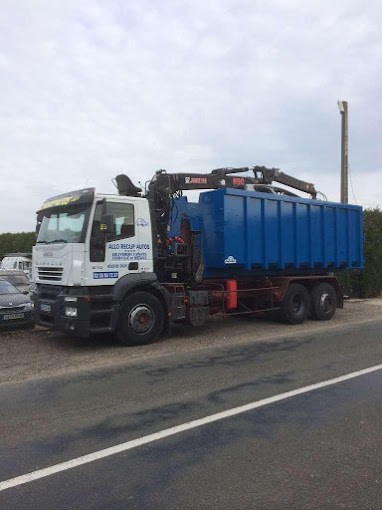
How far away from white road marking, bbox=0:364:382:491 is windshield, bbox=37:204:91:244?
15.1ft

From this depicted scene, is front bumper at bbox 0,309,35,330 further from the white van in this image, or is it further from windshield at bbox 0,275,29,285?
A: the white van

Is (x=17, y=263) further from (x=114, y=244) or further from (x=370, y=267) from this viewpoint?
(x=114, y=244)

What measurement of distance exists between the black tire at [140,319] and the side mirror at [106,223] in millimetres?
1316

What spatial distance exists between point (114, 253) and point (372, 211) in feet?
46.0

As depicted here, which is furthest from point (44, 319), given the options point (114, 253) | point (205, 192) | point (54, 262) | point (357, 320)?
point (357, 320)

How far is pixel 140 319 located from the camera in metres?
9.04

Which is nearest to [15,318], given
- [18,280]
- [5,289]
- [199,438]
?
[5,289]

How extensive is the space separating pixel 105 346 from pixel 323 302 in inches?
251

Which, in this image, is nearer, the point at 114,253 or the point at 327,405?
the point at 327,405

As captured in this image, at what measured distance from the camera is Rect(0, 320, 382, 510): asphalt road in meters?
3.30

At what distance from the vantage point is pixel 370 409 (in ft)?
16.8

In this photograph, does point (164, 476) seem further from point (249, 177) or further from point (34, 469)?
point (249, 177)

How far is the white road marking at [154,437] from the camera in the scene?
3.62m

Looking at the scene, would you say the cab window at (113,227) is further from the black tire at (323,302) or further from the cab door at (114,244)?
the black tire at (323,302)
